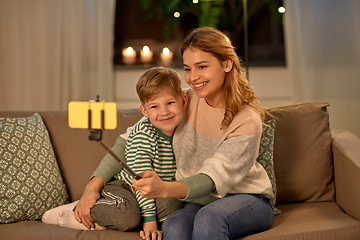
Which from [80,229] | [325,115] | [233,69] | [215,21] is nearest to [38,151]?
[80,229]

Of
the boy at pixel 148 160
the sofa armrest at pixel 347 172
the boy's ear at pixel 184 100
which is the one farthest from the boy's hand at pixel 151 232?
the sofa armrest at pixel 347 172

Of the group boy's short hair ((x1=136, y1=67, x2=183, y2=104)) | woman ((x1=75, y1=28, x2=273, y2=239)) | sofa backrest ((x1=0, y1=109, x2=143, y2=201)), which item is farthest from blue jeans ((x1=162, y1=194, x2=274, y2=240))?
sofa backrest ((x1=0, y1=109, x2=143, y2=201))

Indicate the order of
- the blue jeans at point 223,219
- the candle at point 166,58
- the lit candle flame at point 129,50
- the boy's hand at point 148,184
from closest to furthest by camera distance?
the boy's hand at point 148,184 < the blue jeans at point 223,219 < the lit candle flame at point 129,50 < the candle at point 166,58

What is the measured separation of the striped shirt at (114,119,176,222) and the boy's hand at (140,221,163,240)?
0.06 ft

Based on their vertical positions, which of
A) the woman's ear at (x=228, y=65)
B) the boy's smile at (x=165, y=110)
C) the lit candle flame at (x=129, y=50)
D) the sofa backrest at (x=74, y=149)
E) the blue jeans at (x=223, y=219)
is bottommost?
the blue jeans at (x=223, y=219)

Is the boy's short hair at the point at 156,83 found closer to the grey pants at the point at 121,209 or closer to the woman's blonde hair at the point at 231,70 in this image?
the woman's blonde hair at the point at 231,70

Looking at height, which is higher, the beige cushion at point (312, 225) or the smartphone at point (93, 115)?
the smartphone at point (93, 115)

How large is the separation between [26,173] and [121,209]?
49 cm

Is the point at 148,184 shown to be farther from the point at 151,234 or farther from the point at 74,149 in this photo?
the point at 74,149

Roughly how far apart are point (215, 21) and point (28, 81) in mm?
1582

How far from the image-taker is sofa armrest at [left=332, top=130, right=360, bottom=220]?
1.48 meters

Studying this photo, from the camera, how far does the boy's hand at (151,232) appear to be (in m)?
1.24

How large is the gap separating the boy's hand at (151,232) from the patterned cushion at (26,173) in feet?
1.60

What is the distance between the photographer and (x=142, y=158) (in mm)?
1309
